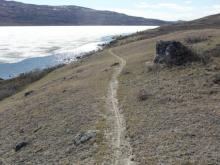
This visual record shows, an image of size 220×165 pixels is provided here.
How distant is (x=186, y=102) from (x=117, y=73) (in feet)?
71.8

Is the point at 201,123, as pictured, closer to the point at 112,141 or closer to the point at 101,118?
the point at 112,141

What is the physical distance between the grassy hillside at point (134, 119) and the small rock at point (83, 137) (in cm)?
50

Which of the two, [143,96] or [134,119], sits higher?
[143,96]

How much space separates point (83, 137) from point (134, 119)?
15.4ft

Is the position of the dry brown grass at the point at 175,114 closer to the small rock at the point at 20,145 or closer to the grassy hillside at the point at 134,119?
the grassy hillside at the point at 134,119

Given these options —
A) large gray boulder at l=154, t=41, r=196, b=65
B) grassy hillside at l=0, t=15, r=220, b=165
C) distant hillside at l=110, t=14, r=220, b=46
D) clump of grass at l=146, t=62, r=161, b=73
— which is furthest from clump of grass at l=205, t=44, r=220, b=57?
distant hillside at l=110, t=14, r=220, b=46

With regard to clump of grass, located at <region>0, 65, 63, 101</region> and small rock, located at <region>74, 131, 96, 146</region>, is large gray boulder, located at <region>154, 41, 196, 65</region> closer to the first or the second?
small rock, located at <region>74, 131, 96, 146</region>

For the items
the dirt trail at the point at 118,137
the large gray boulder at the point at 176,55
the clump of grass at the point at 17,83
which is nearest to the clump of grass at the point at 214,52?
the large gray boulder at the point at 176,55

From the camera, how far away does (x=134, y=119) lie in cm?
3728

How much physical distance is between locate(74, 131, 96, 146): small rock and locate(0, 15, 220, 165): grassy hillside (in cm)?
→ 50

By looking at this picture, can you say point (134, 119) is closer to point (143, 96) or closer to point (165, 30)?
point (143, 96)

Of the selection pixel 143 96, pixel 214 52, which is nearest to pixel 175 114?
pixel 143 96

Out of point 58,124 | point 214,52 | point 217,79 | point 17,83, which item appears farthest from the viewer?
point 17,83

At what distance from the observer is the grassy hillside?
1200 inches
